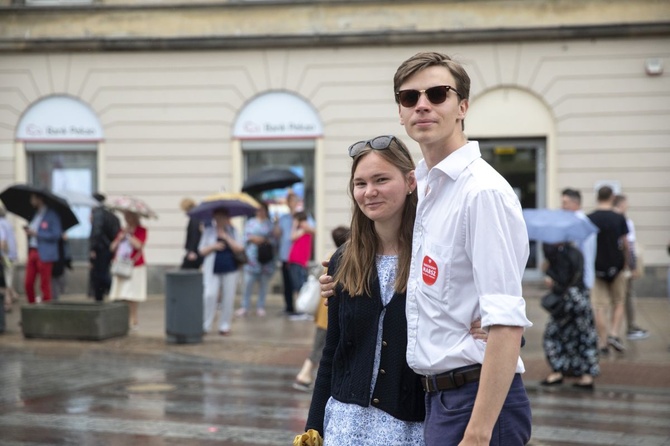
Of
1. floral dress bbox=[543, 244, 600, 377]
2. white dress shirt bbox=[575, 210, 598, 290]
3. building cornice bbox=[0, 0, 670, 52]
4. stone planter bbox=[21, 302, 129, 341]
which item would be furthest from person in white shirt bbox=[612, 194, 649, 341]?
stone planter bbox=[21, 302, 129, 341]

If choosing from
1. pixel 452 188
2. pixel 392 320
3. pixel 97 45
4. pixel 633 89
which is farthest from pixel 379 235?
pixel 97 45

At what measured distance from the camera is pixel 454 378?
10.0ft

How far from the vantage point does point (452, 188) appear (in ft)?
A: 10.1

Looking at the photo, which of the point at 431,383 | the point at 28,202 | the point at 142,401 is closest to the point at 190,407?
the point at 142,401

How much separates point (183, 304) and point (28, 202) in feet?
12.8

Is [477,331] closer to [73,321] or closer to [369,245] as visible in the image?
[369,245]

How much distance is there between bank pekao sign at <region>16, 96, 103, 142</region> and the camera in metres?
21.9

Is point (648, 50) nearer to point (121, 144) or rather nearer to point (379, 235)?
point (121, 144)

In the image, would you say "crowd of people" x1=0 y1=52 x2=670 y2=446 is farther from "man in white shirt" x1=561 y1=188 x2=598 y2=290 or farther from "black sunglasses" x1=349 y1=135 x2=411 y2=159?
"man in white shirt" x1=561 y1=188 x2=598 y2=290

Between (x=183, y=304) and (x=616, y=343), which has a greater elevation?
(x=183, y=304)

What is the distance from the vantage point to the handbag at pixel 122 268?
15.0m

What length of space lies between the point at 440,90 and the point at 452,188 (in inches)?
11.4

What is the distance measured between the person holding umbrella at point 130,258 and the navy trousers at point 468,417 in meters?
12.2

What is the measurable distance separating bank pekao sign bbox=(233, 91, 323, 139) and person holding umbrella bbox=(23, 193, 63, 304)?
5.99m
